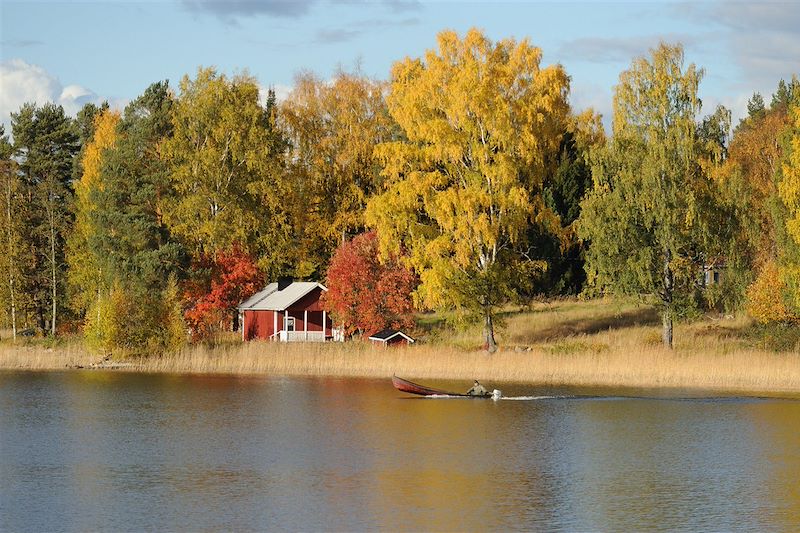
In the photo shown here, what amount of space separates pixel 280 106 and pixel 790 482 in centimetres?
6035

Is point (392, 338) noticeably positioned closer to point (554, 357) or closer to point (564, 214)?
point (554, 357)

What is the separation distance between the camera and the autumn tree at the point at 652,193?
201ft

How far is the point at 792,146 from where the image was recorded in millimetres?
57781

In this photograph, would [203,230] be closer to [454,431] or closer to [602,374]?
[602,374]

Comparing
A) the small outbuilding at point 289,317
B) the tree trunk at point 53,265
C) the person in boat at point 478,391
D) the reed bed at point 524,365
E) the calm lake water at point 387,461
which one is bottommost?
the calm lake water at point 387,461

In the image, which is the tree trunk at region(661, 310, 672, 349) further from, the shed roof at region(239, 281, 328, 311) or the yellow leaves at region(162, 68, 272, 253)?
the yellow leaves at region(162, 68, 272, 253)

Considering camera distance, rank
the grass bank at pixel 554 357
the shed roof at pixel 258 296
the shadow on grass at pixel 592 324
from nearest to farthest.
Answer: the grass bank at pixel 554 357
the shadow on grass at pixel 592 324
the shed roof at pixel 258 296

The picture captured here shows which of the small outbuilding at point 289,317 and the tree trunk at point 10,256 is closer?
the small outbuilding at point 289,317

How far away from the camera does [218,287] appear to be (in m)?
78.4

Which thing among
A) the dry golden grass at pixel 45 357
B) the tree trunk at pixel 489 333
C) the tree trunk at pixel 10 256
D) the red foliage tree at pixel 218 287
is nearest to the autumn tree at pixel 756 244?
the tree trunk at pixel 489 333

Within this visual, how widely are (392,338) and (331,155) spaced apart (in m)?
19.6

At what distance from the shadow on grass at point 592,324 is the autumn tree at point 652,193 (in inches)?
432

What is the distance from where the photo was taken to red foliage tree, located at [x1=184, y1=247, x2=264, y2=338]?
75750 millimetres

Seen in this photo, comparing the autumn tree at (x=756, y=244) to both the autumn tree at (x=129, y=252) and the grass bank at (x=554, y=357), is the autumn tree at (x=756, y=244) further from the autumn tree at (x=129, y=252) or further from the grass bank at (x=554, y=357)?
the autumn tree at (x=129, y=252)
